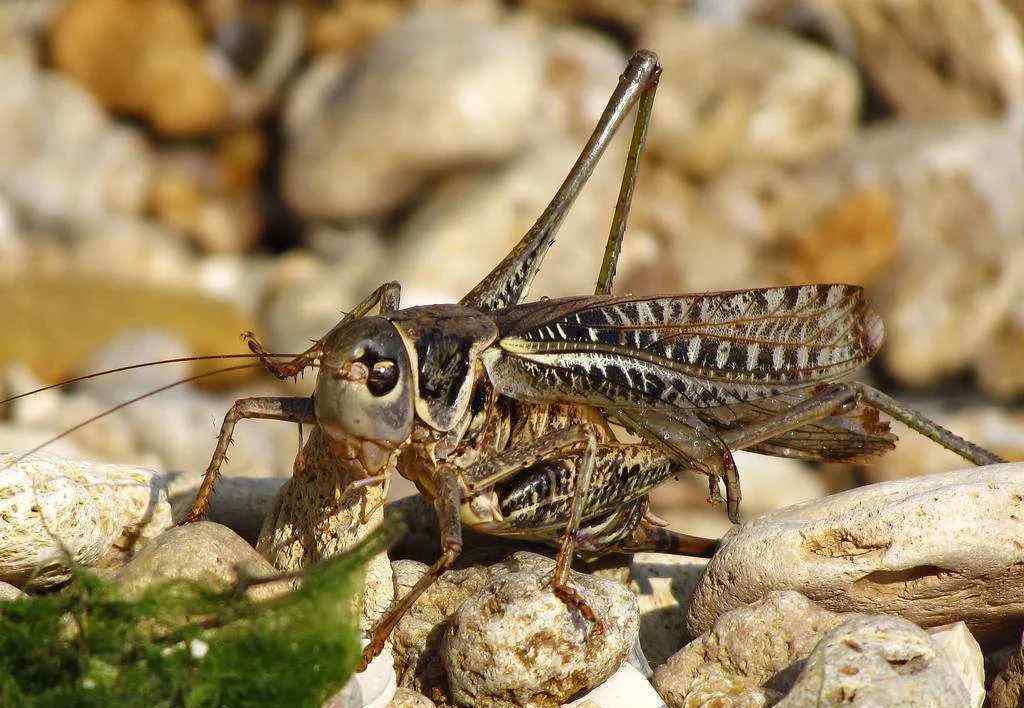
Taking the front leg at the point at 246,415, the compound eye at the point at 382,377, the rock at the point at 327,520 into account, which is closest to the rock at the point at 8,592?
the front leg at the point at 246,415

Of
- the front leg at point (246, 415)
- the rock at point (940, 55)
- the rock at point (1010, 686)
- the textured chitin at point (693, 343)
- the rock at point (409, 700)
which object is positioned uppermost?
the rock at point (940, 55)

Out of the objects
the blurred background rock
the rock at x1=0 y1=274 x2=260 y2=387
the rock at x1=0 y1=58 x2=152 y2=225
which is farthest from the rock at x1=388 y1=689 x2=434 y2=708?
the rock at x1=0 y1=58 x2=152 y2=225

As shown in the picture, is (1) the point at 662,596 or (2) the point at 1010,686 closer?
(2) the point at 1010,686

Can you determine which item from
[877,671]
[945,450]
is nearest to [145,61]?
[945,450]

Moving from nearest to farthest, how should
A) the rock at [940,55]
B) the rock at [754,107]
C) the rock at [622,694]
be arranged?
the rock at [622,694] → the rock at [940,55] → the rock at [754,107]

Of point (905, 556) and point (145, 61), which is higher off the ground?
point (145, 61)

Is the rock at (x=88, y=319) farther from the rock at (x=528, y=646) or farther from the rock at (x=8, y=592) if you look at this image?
the rock at (x=528, y=646)

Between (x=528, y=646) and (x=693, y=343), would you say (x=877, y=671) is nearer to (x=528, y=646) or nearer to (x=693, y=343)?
(x=528, y=646)
